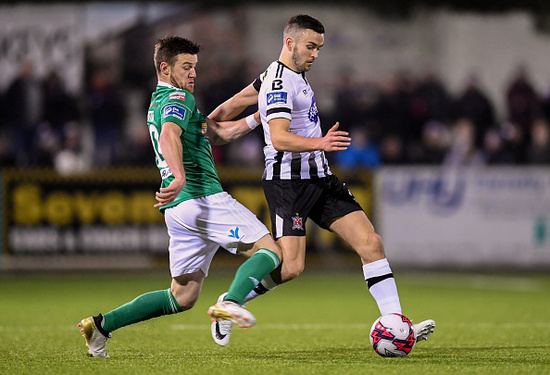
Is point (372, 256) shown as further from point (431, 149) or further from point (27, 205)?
point (431, 149)

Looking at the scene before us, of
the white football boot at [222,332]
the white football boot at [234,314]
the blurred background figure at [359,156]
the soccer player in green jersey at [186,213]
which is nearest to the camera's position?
the white football boot at [234,314]

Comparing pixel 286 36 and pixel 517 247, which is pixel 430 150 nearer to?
pixel 517 247

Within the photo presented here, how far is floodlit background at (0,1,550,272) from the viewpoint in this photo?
14734mm

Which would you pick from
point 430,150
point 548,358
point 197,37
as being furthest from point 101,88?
point 548,358

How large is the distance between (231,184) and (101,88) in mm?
3422

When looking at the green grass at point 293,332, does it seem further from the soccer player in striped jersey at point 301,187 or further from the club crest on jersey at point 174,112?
the club crest on jersey at point 174,112

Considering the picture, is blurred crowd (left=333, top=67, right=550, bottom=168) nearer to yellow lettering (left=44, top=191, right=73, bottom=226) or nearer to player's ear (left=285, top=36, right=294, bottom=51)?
yellow lettering (left=44, top=191, right=73, bottom=226)

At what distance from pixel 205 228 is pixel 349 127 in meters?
11.4

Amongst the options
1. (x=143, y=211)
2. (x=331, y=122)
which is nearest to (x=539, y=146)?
(x=331, y=122)

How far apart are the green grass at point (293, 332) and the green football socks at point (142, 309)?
0.83 ft

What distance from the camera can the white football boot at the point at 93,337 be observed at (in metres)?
5.96

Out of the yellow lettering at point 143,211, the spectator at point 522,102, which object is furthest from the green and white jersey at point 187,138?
the spectator at point 522,102

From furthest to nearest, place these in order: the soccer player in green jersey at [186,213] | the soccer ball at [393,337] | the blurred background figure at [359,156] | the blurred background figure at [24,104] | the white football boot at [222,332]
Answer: the blurred background figure at [24,104] → the blurred background figure at [359,156] → the white football boot at [222,332] → the soccer ball at [393,337] → the soccer player in green jersey at [186,213]

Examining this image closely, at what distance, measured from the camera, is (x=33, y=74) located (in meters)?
16.3
